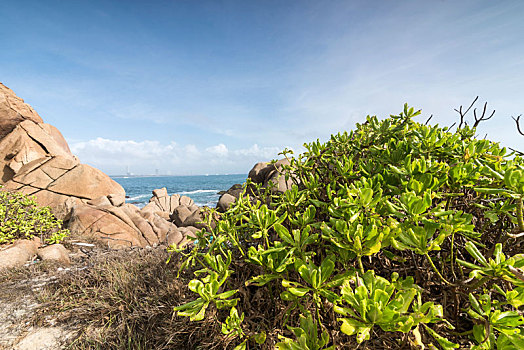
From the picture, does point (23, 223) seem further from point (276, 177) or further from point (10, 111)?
point (10, 111)

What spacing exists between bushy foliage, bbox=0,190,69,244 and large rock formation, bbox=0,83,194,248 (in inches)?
37.1

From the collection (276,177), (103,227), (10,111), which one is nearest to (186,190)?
(10,111)

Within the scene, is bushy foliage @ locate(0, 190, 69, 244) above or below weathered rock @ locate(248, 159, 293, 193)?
below

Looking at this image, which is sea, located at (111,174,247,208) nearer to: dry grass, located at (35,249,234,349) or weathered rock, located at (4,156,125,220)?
weathered rock, located at (4,156,125,220)

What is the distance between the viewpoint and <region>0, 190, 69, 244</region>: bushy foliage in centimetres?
561

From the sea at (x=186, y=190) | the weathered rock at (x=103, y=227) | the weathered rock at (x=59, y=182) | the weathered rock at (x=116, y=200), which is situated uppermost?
the weathered rock at (x=59, y=182)

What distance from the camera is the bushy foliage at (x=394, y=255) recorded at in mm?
1027

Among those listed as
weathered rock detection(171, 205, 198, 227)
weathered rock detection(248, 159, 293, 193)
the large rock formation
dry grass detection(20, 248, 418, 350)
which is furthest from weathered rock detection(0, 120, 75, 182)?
dry grass detection(20, 248, 418, 350)

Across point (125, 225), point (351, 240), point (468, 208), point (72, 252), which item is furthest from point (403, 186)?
point (125, 225)

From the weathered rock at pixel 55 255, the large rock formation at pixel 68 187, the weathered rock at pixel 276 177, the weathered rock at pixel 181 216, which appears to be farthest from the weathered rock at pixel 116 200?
the weathered rock at pixel 276 177

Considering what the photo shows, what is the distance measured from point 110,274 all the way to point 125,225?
5.93 m

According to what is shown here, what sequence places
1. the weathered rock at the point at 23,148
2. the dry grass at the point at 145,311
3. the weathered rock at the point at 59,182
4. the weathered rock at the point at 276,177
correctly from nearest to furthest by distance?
the dry grass at the point at 145,311 < the weathered rock at the point at 276,177 < the weathered rock at the point at 59,182 < the weathered rock at the point at 23,148

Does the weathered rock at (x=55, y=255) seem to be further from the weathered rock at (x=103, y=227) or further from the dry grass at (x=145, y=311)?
the weathered rock at (x=103, y=227)

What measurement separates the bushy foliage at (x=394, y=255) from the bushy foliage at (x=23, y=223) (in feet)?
21.1
